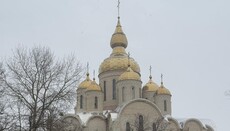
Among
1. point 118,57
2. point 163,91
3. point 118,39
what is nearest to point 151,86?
point 163,91

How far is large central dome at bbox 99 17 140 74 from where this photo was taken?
47228 millimetres

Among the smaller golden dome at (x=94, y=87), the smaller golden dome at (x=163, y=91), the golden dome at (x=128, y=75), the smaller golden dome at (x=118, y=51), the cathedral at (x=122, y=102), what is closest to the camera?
the cathedral at (x=122, y=102)

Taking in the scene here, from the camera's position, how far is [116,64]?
1860 inches

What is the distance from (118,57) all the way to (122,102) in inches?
273

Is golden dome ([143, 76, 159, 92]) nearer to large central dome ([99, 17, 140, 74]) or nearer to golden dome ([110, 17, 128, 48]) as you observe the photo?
large central dome ([99, 17, 140, 74])

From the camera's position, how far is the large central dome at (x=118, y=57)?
47228 millimetres

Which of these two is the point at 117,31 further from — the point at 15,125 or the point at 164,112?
the point at 15,125

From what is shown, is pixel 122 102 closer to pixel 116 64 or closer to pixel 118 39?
pixel 116 64

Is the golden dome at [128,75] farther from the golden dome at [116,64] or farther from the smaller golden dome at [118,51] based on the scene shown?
the smaller golden dome at [118,51]

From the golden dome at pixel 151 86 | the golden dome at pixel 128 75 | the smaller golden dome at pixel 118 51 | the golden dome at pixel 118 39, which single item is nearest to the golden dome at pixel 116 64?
the smaller golden dome at pixel 118 51

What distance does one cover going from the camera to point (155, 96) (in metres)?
45.7

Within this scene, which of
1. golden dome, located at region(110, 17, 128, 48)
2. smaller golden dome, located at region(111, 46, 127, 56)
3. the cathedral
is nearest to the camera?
the cathedral

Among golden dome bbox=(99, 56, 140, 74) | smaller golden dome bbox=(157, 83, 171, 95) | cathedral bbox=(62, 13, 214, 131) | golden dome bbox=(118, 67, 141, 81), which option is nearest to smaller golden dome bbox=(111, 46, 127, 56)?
cathedral bbox=(62, 13, 214, 131)

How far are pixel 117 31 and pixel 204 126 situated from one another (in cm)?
1487
